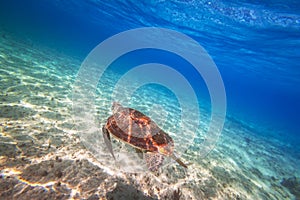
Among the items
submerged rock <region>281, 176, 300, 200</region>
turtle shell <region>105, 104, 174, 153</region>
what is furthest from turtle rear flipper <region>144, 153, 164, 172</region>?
submerged rock <region>281, 176, 300, 200</region>

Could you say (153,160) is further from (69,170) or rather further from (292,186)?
(292,186)

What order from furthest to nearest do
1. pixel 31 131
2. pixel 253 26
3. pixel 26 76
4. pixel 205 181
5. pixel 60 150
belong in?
1. pixel 253 26
2. pixel 26 76
3. pixel 205 181
4. pixel 31 131
5. pixel 60 150

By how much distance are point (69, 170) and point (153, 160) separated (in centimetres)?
237

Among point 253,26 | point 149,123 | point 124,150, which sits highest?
point 253,26

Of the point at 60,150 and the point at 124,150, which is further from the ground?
the point at 124,150

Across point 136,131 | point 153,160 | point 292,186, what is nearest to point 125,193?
point 153,160

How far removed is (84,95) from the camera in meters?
10.5

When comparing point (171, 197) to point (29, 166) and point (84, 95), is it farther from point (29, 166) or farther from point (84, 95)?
point (84, 95)

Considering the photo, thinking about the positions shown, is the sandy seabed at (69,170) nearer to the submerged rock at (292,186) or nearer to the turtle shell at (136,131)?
the submerged rock at (292,186)

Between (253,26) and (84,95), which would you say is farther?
(253,26)

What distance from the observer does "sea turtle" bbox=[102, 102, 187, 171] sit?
4.59 m

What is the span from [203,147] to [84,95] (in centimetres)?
785

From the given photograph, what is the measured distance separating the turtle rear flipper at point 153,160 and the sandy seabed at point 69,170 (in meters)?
0.94

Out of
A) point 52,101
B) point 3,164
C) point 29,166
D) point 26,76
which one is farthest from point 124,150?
point 26,76
